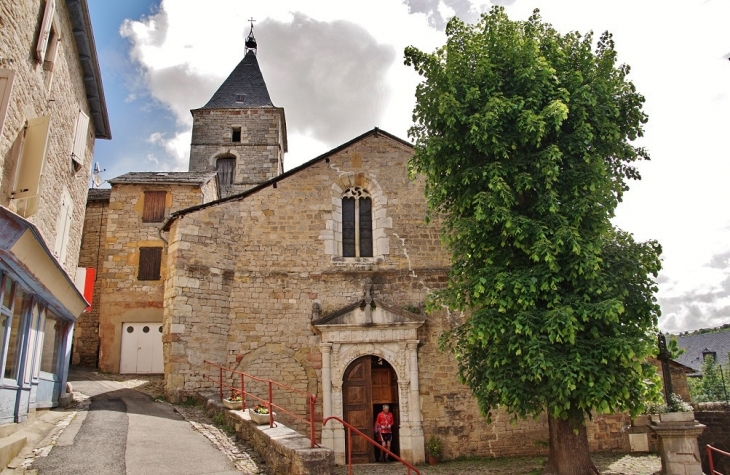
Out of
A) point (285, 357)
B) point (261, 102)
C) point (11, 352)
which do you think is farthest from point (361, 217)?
point (261, 102)

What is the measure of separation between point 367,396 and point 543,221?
5816mm

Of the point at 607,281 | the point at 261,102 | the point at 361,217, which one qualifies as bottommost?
the point at 607,281

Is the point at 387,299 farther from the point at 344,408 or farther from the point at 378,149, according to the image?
the point at 378,149

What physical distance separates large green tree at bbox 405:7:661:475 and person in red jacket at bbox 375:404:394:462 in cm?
312

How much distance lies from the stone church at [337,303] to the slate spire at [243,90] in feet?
52.5

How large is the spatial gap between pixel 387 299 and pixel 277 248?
2.90 m

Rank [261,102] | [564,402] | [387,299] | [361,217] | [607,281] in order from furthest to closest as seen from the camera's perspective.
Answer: [261,102]
[361,217]
[387,299]
[607,281]
[564,402]

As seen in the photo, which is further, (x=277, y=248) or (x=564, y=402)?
(x=277, y=248)

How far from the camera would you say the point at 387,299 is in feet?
40.9

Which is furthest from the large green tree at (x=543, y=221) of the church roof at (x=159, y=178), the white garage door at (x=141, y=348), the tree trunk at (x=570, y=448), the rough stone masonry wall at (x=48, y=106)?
the white garage door at (x=141, y=348)

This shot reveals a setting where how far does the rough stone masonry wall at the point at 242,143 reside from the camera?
85.9 ft

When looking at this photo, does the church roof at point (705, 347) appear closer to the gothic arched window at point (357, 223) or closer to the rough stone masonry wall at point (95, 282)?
the gothic arched window at point (357, 223)

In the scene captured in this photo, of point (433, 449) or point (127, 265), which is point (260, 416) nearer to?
point (433, 449)

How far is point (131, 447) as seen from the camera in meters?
6.93
